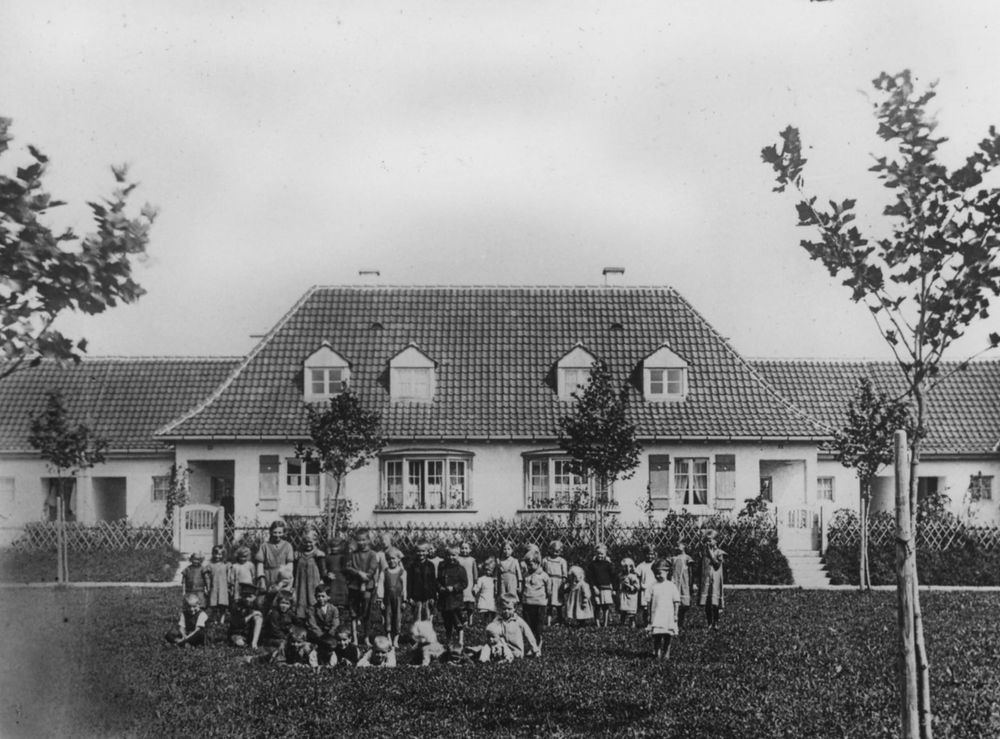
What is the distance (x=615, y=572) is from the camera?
2133cm

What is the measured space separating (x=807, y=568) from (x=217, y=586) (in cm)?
1356

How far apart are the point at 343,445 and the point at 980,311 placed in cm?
1751

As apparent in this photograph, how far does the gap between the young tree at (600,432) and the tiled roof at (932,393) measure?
7671mm

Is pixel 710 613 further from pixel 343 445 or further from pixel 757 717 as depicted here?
pixel 343 445

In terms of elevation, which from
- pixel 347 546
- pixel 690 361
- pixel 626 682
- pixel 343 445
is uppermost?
pixel 690 361

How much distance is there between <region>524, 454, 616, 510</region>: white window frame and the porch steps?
564 cm

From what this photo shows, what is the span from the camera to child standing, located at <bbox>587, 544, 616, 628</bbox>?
19859mm

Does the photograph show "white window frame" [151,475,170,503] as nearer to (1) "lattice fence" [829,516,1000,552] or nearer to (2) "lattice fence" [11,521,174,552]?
(2) "lattice fence" [11,521,174,552]

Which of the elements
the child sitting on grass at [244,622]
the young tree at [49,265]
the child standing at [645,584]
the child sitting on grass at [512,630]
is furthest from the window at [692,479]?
the young tree at [49,265]

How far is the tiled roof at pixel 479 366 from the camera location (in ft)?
89.5

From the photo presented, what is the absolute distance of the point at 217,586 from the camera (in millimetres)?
18203

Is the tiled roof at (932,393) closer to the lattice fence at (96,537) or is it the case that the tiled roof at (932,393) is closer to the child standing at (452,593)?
the child standing at (452,593)

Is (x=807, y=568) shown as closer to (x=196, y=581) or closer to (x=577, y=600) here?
(x=577, y=600)

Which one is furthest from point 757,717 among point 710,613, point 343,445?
point 343,445
